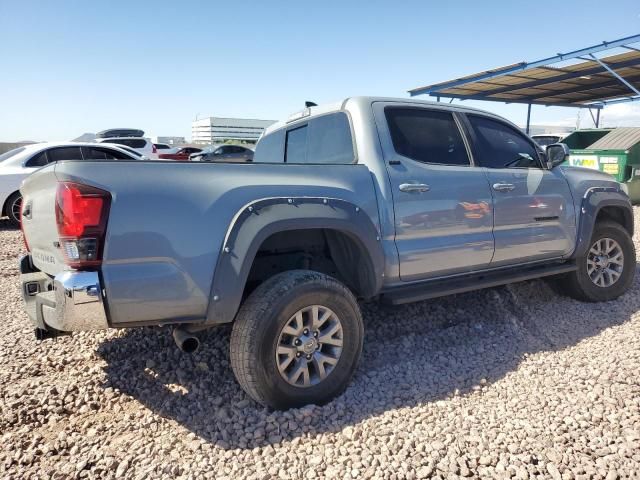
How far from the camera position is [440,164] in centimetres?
337

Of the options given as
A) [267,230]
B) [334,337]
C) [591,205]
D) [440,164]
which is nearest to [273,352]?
[334,337]

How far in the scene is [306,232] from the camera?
9.66 feet

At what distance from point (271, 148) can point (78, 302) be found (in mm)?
2617

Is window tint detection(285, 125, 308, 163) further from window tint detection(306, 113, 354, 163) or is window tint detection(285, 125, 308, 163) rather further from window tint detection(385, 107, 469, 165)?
window tint detection(385, 107, 469, 165)

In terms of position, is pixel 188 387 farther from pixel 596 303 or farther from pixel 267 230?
pixel 596 303

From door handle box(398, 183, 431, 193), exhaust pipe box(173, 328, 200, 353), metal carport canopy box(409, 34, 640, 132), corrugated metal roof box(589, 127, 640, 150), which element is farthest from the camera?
metal carport canopy box(409, 34, 640, 132)

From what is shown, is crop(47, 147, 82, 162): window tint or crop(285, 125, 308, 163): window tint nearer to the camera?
crop(285, 125, 308, 163): window tint

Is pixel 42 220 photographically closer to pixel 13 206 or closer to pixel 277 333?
pixel 277 333

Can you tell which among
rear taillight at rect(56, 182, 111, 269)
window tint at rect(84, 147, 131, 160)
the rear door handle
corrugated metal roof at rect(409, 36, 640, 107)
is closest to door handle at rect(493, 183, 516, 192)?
rear taillight at rect(56, 182, 111, 269)

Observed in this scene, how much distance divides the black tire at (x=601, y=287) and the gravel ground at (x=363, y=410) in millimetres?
508

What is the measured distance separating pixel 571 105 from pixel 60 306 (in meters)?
25.8

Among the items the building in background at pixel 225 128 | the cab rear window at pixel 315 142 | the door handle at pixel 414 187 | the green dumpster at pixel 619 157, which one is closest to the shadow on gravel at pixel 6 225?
the cab rear window at pixel 315 142

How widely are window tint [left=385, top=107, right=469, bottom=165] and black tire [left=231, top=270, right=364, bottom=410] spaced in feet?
3.96

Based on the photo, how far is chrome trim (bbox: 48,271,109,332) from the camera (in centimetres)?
210
